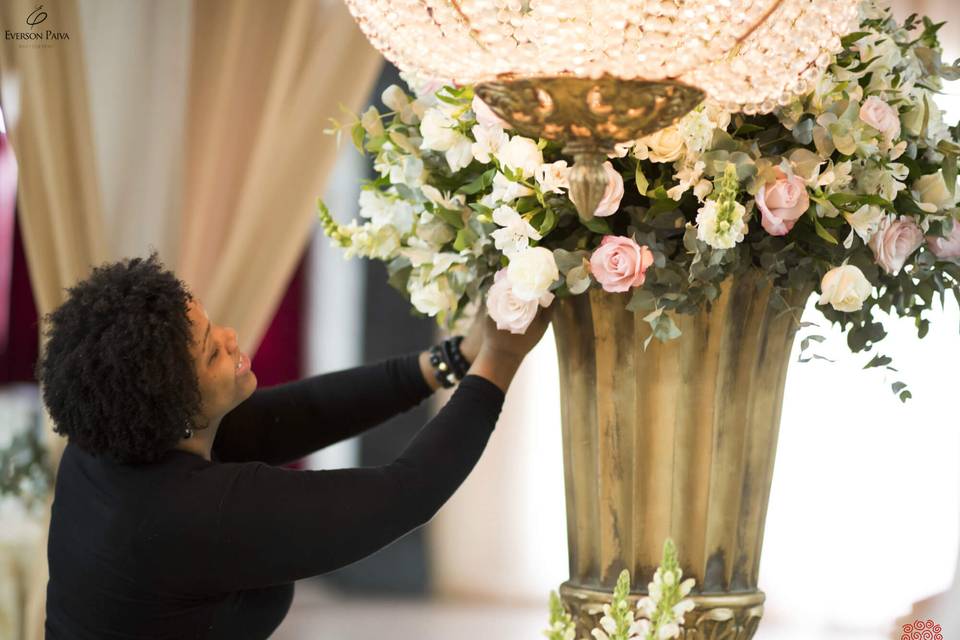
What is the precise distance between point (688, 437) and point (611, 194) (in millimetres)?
286

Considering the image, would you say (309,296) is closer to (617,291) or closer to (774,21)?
(617,291)

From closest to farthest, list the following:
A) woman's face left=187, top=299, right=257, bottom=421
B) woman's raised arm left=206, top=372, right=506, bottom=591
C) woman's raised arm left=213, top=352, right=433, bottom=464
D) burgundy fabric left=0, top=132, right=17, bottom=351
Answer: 1. woman's raised arm left=206, top=372, right=506, bottom=591
2. woman's face left=187, top=299, right=257, bottom=421
3. woman's raised arm left=213, top=352, right=433, bottom=464
4. burgundy fabric left=0, top=132, right=17, bottom=351

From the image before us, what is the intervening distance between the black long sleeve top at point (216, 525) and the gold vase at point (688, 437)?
0.20m

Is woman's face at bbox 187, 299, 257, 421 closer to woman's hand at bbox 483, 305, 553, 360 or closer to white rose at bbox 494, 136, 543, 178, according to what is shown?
woman's hand at bbox 483, 305, 553, 360

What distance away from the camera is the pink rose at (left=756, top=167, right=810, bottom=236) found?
1059 mm

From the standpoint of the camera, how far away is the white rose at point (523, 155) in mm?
1090

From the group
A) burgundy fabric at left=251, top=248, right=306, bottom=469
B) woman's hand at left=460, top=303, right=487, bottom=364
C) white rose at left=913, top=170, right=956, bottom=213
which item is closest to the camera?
white rose at left=913, top=170, right=956, bottom=213

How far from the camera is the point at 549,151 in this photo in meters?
1.13

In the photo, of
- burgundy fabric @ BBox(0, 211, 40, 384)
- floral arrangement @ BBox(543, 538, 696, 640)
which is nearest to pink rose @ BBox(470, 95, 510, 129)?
floral arrangement @ BBox(543, 538, 696, 640)

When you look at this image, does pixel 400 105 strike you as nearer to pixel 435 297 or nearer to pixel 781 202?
pixel 435 297

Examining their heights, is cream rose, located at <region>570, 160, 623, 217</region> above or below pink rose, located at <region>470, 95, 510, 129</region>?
below

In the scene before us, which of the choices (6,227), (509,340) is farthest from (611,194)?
(6,227)

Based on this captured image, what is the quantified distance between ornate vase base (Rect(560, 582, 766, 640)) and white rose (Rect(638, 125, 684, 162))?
0.47m

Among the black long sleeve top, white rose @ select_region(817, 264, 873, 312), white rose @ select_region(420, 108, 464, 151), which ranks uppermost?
white rose @ select_region(420, 108, 464, 151)
